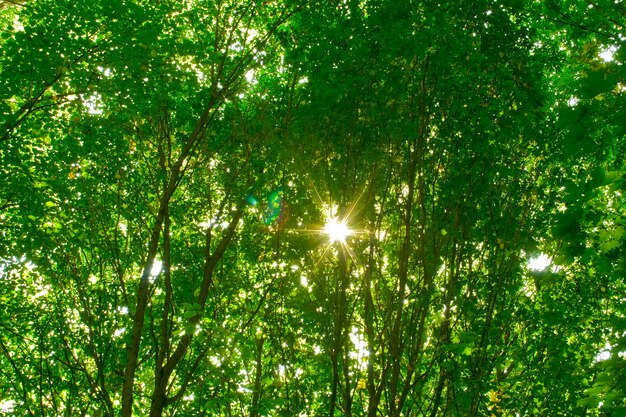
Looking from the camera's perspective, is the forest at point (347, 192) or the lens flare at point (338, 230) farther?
the lens flare at point (338, 230)

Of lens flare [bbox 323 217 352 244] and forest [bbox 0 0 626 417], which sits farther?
lens flare [bbox 323 217 352 244]

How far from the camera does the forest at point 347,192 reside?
5043 millimetres

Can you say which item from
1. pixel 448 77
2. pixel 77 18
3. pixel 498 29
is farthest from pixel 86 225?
pixel 498 29

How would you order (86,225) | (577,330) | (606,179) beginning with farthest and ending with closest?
(86,225) → (577,330) → (606,179)

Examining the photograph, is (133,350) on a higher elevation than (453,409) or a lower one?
higher

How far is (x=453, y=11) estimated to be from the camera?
5160 millimetres

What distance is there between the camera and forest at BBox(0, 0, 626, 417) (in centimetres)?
504

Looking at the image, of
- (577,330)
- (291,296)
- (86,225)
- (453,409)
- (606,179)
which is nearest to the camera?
(606,179)

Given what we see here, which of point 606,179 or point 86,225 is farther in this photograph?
point 86,225

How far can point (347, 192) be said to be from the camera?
563 centimetres

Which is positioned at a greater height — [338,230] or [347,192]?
[347,192]

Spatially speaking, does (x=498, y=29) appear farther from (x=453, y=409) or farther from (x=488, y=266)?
(x=453, y=409)

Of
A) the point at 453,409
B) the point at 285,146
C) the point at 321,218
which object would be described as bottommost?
the point at 453,409

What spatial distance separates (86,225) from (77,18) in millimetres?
3706
